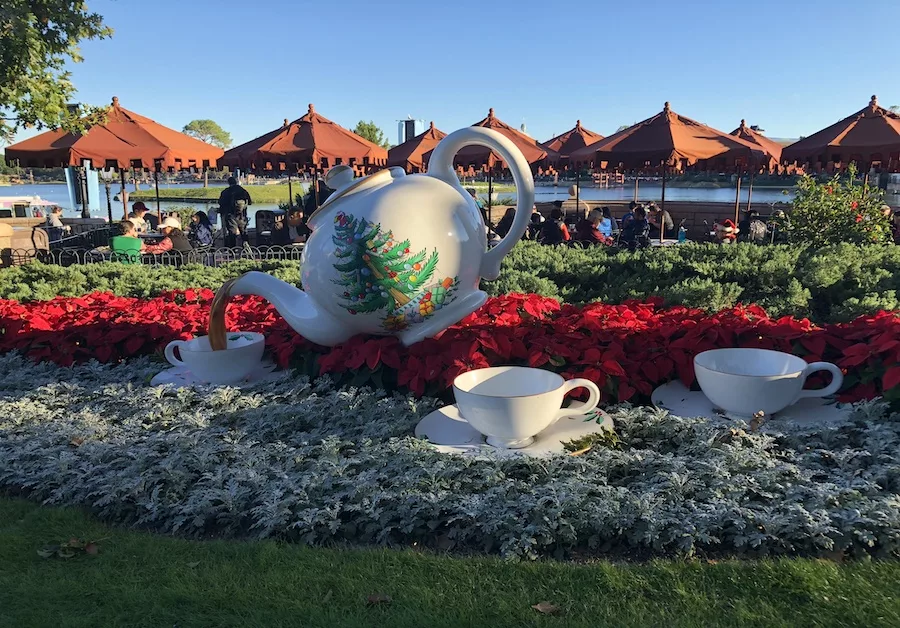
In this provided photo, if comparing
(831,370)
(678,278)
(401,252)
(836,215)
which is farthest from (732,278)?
(401,252)

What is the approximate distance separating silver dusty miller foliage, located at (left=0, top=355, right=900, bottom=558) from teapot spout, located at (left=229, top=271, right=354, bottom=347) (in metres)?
0.42

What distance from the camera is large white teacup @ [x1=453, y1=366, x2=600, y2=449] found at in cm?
262

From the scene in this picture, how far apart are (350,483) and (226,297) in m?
1.75

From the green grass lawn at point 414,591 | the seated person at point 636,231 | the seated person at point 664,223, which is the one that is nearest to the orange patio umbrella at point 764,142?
the seated person at point 664,223

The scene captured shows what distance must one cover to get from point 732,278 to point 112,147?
31.8ft

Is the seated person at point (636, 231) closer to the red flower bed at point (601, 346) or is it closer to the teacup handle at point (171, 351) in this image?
the red flower bed at point (601, 346)

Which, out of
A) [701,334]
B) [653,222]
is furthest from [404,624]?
[653,222]

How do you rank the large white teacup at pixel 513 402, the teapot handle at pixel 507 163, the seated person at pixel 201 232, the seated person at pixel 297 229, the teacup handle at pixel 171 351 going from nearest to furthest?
the large white teacup at pixel 513 402 < the teapot handle at pixel 507 163 < the teacup handle at pixel 171 351 < the seated person at pixel 201 232 < the seated person at pixel 297 229

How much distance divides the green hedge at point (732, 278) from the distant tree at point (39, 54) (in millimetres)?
5222

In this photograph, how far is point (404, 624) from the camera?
188 cm

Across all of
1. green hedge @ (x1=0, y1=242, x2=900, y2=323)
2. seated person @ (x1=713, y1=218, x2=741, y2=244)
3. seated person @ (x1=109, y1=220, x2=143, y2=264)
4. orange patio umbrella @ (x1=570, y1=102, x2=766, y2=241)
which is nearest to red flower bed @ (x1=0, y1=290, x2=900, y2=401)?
green hedge @ (x1=0, y1=242, x2=900, y2=323)

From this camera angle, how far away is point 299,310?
3740 millimetres

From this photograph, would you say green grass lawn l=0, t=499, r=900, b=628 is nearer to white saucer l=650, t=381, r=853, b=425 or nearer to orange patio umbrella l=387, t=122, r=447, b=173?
white saucer l=650, t=381, r=853, b=425

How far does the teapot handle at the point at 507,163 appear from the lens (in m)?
3.42
